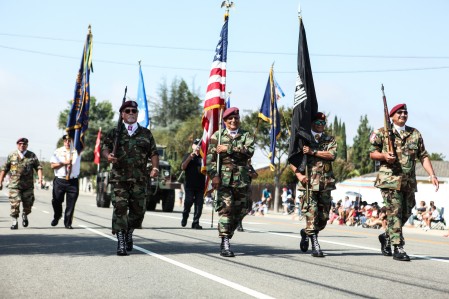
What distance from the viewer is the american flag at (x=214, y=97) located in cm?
1101

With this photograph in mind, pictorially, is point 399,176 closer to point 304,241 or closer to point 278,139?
point 304,241

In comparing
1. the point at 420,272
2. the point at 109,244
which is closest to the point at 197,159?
the point at 109,244

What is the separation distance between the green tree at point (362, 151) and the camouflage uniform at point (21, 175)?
249 feet

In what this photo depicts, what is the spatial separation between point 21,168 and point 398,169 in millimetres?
8775

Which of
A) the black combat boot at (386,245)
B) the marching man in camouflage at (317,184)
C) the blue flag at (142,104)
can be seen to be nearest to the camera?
the marching man in camouflage at (317,184)

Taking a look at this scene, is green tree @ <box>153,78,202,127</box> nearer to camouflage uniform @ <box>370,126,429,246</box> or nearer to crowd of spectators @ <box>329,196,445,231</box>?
crowd of spectators @ <box>329,196,445,231</box>

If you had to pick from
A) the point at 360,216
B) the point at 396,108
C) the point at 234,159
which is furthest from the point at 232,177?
the point at 360,216

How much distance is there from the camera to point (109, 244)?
10.8 metres

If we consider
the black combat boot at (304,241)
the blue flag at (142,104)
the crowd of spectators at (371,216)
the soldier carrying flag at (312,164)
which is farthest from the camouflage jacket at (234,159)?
the crowd of spectators at (371,216)

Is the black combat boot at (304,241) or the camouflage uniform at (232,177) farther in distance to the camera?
the black combat boot at (304,241)

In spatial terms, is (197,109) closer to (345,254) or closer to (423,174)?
(423,174)

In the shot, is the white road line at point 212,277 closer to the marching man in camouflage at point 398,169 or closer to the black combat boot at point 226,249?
the black combat boot at point 226,249

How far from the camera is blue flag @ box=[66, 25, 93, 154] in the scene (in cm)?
1528

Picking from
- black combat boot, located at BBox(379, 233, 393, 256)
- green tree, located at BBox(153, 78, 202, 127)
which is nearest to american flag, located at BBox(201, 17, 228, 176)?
black combat boot, located at BBox(379, 233, 393, 256)
